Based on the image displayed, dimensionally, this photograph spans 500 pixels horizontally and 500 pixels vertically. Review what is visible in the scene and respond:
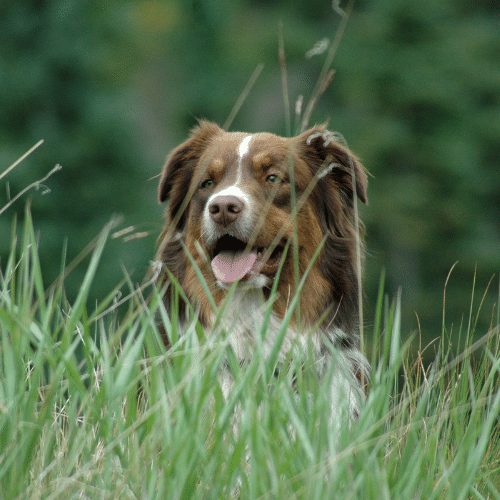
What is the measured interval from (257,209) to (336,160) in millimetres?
683

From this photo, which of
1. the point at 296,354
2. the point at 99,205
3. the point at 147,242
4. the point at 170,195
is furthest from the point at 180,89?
the point at 296,354

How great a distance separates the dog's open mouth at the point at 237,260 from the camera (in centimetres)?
492

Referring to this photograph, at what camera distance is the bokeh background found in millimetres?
14898

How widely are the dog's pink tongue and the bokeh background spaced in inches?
357

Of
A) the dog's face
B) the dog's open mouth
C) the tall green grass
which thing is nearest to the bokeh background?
the dog's face

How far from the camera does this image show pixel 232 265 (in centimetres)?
502

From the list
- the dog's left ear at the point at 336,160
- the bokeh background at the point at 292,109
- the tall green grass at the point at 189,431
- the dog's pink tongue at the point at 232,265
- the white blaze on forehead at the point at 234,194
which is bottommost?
the bokeh background at the point at 292,109

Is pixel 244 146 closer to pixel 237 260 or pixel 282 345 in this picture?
pixel 237 260

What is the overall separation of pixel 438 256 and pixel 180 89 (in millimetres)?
4594

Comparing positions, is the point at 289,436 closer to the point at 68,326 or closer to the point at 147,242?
the point at 68,326

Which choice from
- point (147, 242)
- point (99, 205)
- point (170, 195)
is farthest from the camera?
point (99, 205)

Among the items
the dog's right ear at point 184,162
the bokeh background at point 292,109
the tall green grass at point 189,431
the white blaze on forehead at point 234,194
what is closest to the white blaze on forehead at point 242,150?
the white blaze on forehead at point 234,194

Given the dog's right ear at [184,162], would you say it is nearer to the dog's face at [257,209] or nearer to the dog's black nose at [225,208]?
the dog's face at [257,209]

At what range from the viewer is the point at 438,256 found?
50.0 feet
